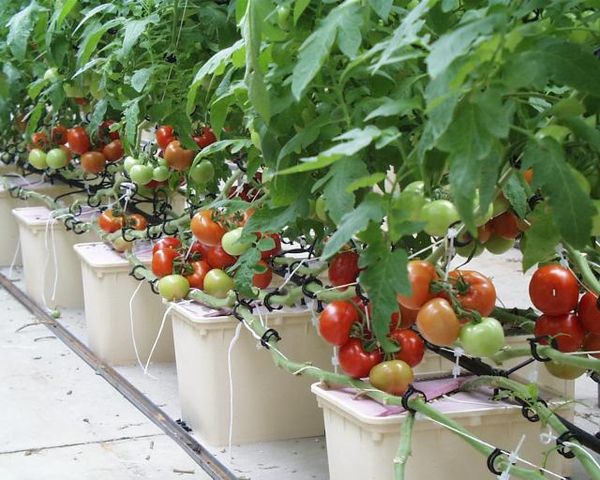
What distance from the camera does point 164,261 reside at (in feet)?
10.6

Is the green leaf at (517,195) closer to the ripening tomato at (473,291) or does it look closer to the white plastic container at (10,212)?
the ripening tomato at (473,291)

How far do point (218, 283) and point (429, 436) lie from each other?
0.98 metres

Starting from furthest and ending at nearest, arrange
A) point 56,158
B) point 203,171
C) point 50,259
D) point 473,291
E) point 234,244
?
point 50,259
point 56,158
point 203,171
point 234,244
point 473,291

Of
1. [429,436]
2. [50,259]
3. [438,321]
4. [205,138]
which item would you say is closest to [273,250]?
[205,138]

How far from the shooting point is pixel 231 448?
304 cm

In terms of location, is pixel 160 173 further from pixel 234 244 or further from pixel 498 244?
pixel 498 244

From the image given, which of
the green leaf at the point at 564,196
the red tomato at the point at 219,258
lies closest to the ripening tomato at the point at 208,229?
the red tomato at the point at 219,258

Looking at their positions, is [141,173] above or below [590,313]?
above

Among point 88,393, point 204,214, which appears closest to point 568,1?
point 204,214

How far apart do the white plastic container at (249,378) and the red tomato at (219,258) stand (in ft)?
0.42

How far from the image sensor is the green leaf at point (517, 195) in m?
1.94

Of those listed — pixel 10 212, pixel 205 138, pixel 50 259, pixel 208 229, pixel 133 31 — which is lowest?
pixel 50 259

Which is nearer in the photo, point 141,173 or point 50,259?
point 141,173

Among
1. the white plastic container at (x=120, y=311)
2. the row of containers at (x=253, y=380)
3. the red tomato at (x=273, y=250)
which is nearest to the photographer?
the row of containers at (x=253, y=380)
